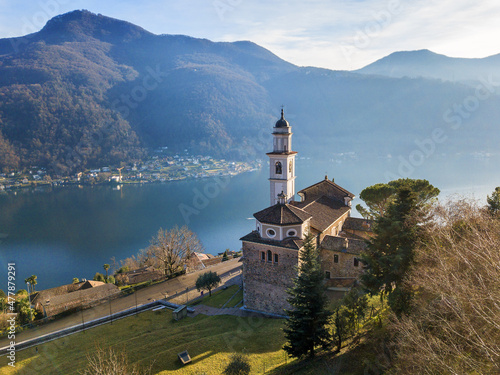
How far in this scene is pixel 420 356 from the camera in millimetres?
8086

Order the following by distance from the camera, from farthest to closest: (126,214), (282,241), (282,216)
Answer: (126,214)
(282,216)
(282,241)

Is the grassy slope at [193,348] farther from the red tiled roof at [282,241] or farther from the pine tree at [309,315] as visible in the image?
the red tiled roof at [282,241]

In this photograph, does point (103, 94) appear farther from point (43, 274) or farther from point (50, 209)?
point (43, 274)

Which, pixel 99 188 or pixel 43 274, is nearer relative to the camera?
pixel 43 274

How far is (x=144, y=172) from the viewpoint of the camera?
464 ft

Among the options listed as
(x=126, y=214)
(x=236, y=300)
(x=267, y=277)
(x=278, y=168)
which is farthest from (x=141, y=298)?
(x=126, y=214)

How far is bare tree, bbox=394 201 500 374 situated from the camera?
25.2 ft

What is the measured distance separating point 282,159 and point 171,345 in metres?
19.4

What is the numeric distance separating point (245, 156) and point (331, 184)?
143 m

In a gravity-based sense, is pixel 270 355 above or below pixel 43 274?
above

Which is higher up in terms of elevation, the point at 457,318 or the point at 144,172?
the point at 457,318

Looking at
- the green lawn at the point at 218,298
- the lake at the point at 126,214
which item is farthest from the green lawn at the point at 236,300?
the lake at the point at 126,214

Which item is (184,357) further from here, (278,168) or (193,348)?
(278,168)

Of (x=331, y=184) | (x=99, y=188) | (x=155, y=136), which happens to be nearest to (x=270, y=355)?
(x=331, y=184)
